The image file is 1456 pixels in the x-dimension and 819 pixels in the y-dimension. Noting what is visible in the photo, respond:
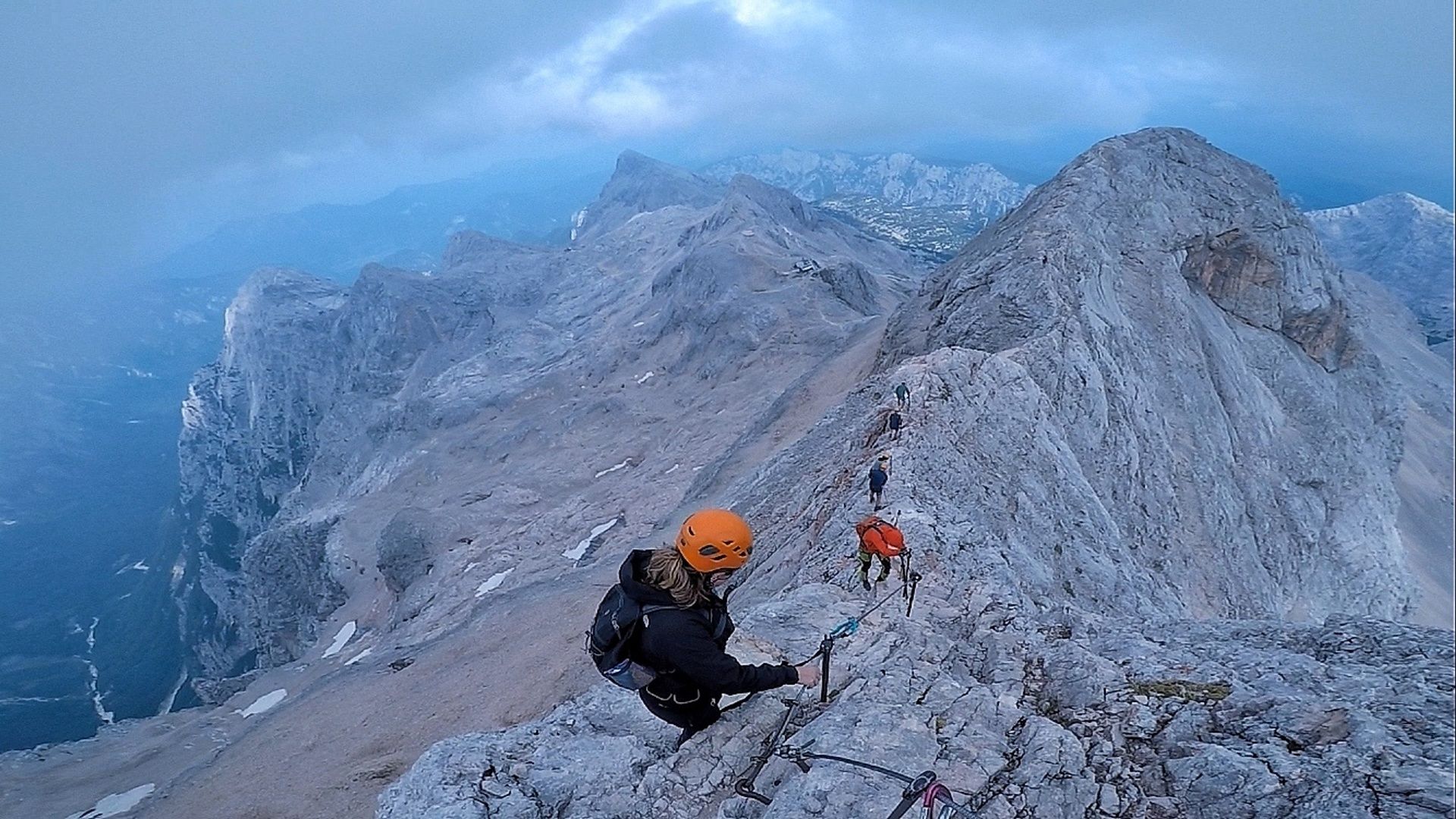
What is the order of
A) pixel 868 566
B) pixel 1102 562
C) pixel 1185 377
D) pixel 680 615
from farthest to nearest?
pixel 1185 377 → pixel 1102 562 → pixel 868 566 → pixel 680 615

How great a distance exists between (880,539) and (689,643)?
592 cm

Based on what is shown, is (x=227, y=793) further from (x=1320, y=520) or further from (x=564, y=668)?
(x=1320, y=520)

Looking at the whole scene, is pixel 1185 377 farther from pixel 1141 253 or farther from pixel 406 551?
pixel 406 551

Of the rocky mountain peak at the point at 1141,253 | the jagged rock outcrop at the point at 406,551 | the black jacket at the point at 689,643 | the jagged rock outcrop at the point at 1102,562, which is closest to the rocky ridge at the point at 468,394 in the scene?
the jagged rock outcrop at the point at 406,551

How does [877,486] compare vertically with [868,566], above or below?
below

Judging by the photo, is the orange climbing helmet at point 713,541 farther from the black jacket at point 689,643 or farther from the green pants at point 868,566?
the green pants at point 868,566

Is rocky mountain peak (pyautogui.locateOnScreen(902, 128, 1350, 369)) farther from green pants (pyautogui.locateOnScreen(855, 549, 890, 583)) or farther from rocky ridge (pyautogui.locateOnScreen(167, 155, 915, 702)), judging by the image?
green pants (pyautogui.locateOnScreen(855, 549, 890, 583))

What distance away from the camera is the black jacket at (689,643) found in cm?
727

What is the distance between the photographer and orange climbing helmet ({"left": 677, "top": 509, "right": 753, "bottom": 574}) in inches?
292

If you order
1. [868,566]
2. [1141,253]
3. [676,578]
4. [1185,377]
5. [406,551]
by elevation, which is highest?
[676,578]

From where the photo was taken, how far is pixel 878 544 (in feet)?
Answer: 40.8

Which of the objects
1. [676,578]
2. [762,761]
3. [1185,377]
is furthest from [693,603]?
[1185,377]

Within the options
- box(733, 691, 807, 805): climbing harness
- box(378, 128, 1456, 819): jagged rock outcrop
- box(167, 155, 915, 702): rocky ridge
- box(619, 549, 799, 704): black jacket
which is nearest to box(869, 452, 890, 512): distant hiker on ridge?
box(378, 128, 1456, 819): jagged rock outcrop

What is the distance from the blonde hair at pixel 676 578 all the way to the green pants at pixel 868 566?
6.14 metres
